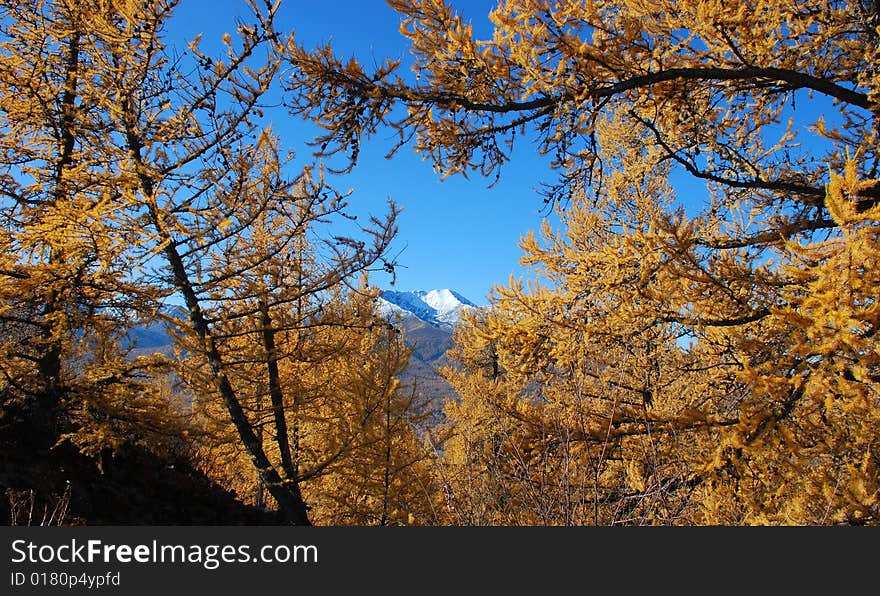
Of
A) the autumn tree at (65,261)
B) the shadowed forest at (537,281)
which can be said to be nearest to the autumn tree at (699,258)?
the shadowed forest at (537,281)

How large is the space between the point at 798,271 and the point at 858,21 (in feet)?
8.87

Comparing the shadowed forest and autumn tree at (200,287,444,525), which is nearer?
the shadowed forest

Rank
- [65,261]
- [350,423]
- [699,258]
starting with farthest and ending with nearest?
[350,423], [65,261], [699,258]

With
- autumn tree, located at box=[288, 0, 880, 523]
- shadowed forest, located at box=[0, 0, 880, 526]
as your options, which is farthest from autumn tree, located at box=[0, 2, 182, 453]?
autumn tree, located at box=[288, 0, 880, 523]

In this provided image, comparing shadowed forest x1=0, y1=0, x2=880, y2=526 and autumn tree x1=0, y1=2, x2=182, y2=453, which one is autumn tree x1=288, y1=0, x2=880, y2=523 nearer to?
shadowed forest x1=0, y1=0, x2=880, y2=526

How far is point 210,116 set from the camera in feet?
17.0

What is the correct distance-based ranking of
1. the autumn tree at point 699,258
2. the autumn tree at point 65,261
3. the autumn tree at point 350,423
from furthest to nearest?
1. the autumn tree at point 350,423
2. the autumn tree at point 65,261
3. the autumn tree at point 699,258

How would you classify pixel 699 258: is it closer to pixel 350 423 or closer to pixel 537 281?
pixel 537 281

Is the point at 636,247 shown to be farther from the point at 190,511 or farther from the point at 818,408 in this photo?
the point at 190,511

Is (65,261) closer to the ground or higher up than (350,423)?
higher up

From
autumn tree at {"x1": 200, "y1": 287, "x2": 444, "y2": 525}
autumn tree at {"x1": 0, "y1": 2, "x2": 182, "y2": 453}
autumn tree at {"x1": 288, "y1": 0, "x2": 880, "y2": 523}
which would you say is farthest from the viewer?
autumn tree at {"x1": 200, "y1": 287, "x2": 444, "y2": 525}

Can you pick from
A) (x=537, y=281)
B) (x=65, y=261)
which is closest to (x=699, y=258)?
(x=537, y=281)

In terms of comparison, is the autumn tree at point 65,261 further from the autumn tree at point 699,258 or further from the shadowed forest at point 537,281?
the autumn tree at point 699,258

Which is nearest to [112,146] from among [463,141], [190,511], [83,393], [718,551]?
[83,393]
